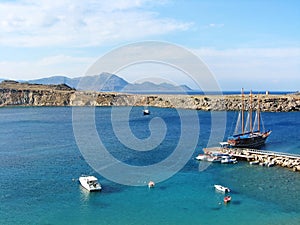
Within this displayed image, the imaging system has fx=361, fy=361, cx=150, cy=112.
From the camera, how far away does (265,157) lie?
5488 cm

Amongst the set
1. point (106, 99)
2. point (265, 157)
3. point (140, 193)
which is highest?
point (106, 99)

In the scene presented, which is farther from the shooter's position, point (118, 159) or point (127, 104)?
point (127, 104)

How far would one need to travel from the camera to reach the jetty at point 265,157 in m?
51.2

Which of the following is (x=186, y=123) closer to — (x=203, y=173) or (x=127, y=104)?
(x=203, y=173)

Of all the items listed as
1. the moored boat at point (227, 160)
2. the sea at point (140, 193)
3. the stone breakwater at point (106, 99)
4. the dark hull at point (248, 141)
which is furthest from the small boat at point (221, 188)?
the stone breakwater at point (106, 99)

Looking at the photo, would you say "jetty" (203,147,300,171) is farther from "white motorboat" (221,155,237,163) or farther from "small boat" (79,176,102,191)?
"small boat" (79,176,102,191)

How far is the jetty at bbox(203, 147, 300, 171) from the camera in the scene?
51.2 m

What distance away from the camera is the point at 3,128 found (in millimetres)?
98375

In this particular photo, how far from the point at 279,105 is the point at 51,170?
369 feet

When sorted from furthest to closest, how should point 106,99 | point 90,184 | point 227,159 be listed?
1. point 106,99
2. point 227,159
3. point 90,184

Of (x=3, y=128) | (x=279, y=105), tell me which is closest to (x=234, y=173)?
(x=3, y=128)

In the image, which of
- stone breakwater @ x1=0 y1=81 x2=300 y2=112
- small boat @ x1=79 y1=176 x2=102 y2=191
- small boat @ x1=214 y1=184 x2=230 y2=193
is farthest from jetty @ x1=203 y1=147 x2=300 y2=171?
stone breakwater @ x1=0 y1=81 x2=300 y2=112

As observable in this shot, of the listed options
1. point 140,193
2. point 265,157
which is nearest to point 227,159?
point 265,157

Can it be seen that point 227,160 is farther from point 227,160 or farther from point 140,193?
point 140,193
